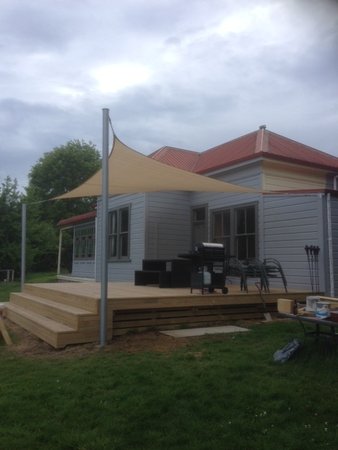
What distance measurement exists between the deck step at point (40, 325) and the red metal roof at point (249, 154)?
5.03 meters

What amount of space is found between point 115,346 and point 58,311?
1.29 m

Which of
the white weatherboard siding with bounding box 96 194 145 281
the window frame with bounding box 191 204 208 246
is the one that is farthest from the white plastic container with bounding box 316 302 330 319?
the white weatherboard siding with bounding box 96 194 145 281

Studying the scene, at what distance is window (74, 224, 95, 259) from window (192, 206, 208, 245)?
5.18m

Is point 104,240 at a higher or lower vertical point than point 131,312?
higher

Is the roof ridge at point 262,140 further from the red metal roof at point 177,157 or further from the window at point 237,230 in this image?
the red metal roof at point 177,157

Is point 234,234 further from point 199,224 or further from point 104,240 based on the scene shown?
point 104,240

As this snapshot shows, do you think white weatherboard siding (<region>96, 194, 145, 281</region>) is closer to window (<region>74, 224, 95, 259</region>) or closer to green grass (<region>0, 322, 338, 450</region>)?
window (<region>74, 224, 95, 259</region>)

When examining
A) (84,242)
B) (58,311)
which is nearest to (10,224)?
(84,242)

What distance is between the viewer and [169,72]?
2.35 m

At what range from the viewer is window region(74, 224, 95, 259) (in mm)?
15205

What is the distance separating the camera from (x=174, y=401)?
319 cm

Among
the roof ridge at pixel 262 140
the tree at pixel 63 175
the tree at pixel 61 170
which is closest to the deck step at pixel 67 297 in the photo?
the roof ridge at pixel 262 140

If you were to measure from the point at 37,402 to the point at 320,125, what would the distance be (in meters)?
2.81

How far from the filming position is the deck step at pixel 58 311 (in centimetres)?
520
